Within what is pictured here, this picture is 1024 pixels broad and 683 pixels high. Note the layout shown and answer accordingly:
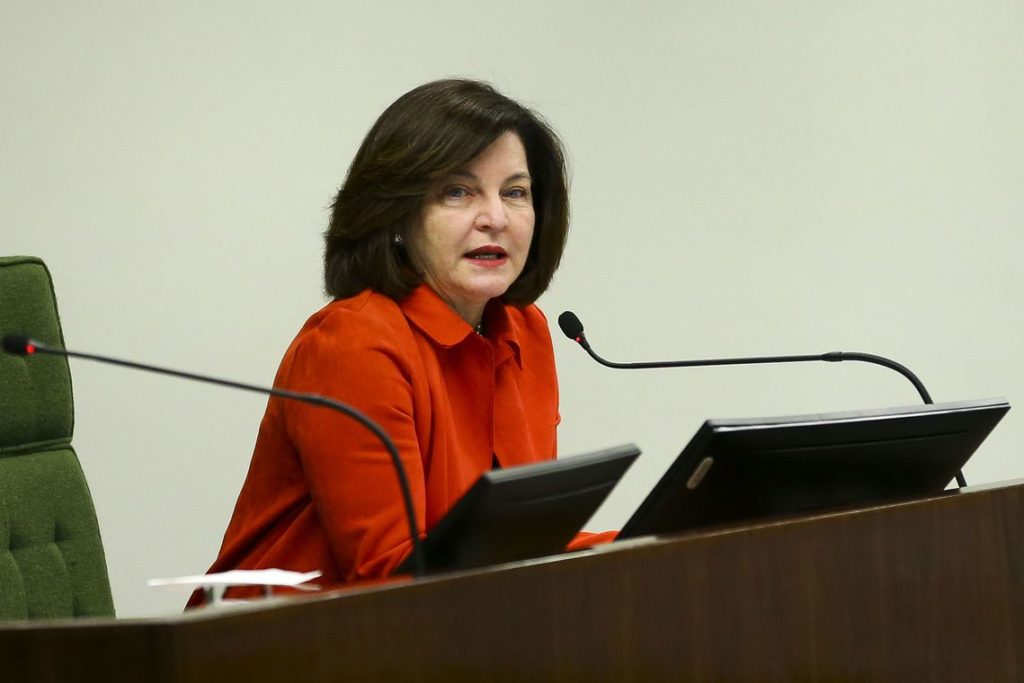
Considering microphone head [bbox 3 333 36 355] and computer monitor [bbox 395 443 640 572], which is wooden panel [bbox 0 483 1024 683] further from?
microphone head [bbox 3 333 36 355]

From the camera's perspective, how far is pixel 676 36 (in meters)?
3.36

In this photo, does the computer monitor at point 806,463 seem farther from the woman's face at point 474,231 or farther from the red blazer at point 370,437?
the woman's face at point 474,231

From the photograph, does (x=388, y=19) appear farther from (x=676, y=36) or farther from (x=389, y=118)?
(x=389, y=118)

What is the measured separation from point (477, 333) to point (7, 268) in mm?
678

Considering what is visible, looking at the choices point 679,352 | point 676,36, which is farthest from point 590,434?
point 676,36

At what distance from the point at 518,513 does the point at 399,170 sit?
3.12 ft

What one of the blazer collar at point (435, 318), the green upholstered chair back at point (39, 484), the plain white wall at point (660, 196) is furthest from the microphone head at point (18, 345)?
the plain white wall at point (660, 196)

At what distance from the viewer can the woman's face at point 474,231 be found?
6.59ft

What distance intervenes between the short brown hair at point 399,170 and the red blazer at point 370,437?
0.06 m

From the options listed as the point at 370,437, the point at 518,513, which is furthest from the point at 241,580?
the point at 370,437

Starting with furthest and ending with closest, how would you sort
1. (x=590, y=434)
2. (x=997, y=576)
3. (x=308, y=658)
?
(x=590, y=434) → (x=997, y=576) → (x=308, y=658)

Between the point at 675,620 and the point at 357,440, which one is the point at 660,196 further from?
the point at 675,620

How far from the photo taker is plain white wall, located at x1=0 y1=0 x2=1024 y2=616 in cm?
273

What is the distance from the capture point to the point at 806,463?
138 cm
